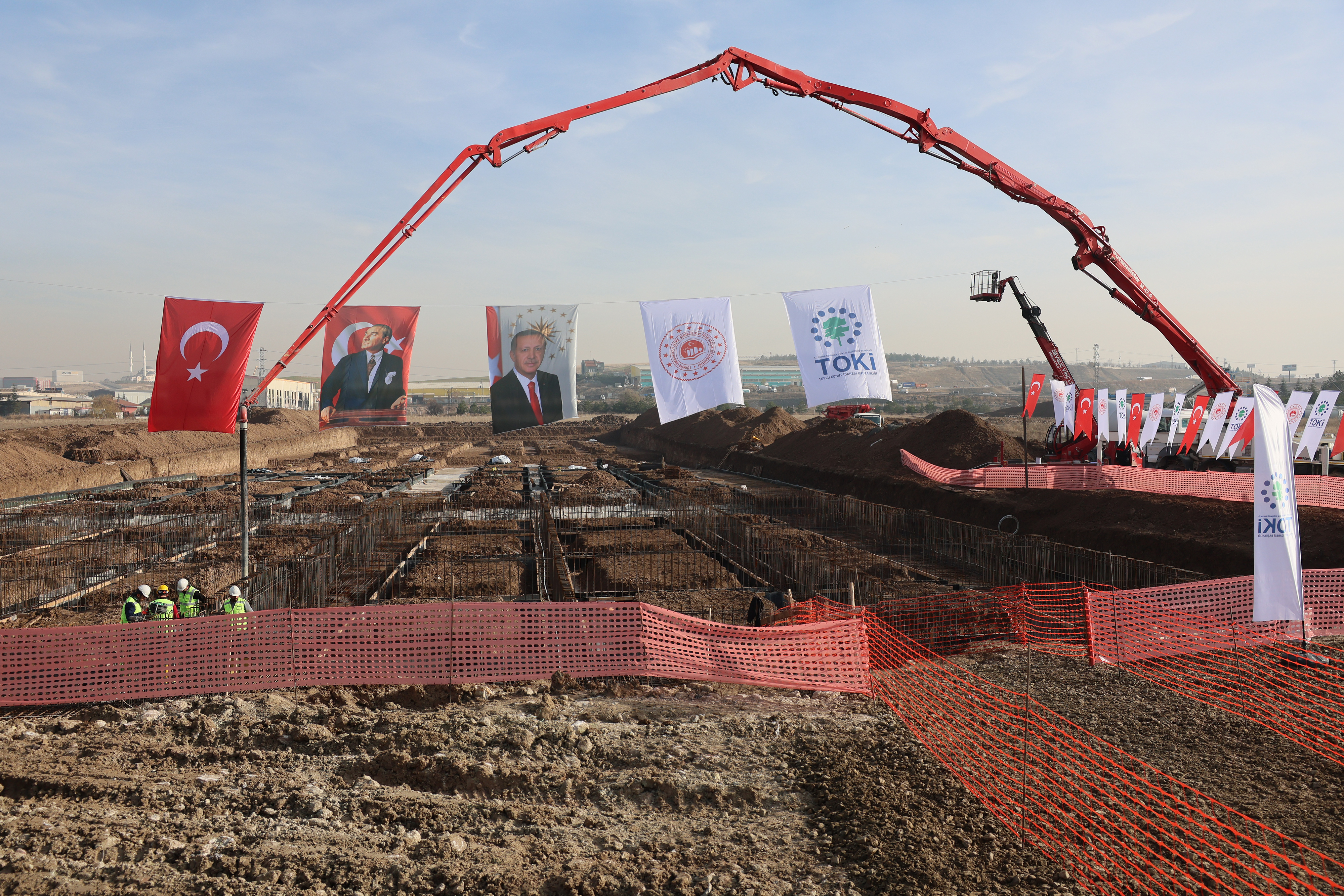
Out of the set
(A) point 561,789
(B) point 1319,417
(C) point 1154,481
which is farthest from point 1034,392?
(A) point 561,789

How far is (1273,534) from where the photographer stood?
28.9ft

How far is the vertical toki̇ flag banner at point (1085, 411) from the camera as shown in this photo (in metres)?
24.7

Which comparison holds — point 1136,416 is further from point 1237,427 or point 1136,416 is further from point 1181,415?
point 1181,415

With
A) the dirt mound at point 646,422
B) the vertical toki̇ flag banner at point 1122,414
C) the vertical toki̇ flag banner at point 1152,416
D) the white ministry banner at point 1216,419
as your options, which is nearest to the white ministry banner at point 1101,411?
the vertical toki̇ flag banner at point 1122,414

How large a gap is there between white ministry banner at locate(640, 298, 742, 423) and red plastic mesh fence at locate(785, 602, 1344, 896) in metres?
7.55

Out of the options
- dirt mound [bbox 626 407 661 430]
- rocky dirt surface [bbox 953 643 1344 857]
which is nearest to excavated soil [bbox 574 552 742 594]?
rocky dirt surface [bbox 953 643 1344 857]

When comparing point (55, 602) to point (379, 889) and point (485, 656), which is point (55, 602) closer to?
point (485, 656)

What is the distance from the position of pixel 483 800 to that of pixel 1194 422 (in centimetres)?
2312

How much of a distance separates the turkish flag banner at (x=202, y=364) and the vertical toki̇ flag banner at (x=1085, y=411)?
22.3 m

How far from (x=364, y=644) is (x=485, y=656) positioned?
1.47m

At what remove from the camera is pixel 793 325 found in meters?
18.6

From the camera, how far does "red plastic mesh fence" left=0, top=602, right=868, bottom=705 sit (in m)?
9.42

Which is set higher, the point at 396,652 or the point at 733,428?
the point at 733,428

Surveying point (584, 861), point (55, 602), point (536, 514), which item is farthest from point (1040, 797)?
point (536, 514)
